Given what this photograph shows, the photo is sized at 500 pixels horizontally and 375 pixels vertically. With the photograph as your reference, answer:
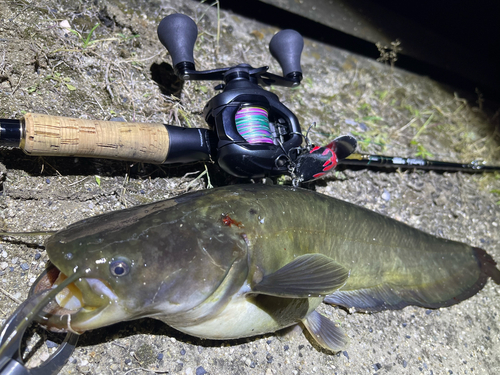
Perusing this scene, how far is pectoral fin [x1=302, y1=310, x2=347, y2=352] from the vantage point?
2.36 metres

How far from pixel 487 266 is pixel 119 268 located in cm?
288

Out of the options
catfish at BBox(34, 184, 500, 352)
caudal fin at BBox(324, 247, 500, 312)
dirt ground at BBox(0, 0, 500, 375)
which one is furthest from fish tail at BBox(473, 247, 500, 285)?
catfish at BBox(34, 184, 500, 352)

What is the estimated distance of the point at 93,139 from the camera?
6.74 ft

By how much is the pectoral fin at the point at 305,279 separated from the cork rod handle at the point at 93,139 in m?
0.97

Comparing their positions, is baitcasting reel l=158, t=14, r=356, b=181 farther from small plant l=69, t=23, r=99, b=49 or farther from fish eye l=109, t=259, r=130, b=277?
fish eye l=109, t=259, r=130, b=277

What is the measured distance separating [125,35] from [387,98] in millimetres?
2661

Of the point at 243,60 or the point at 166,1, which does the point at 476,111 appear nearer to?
the point at 243,60

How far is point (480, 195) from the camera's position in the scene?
381 centimetres

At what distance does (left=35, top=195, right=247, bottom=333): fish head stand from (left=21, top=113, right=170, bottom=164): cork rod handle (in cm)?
45

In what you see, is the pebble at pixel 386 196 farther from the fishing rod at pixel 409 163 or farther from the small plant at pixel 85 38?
the small plant at pixel 85 38

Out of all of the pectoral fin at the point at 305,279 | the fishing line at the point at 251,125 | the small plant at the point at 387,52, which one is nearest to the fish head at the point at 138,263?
the pectoral fin at the point at 305,279

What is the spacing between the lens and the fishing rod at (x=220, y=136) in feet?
6.72

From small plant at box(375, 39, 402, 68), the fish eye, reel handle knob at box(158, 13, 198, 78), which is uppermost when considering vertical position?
small plant at box(375, 39, 402, 68)

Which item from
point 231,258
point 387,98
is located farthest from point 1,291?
point 387,98
